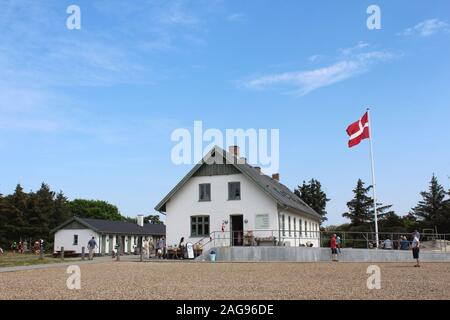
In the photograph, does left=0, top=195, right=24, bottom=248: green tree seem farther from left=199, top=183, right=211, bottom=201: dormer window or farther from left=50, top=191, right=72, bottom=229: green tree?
left=199, top=183, right=211, bottom=201: dormer window

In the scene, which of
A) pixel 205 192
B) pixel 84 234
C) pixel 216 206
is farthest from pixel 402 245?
pixel 84 234

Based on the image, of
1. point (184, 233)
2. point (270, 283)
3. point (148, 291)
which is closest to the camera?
point (148, 291)

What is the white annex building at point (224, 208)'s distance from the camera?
35.1 metres

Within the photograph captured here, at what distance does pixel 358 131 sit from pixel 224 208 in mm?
10491

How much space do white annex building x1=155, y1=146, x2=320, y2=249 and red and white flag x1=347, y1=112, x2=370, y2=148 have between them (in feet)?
20.3

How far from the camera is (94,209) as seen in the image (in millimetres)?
104125

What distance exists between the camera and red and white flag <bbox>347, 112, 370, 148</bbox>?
1362 inches

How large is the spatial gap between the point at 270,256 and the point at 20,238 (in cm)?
5112

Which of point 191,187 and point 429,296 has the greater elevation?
point 191,187

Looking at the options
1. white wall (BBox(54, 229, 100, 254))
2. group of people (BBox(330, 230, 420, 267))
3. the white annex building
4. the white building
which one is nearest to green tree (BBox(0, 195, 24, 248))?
the white building

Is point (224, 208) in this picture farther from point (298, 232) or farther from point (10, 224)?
point (10, 224)

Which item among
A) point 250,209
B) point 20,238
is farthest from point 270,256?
point 20,238
